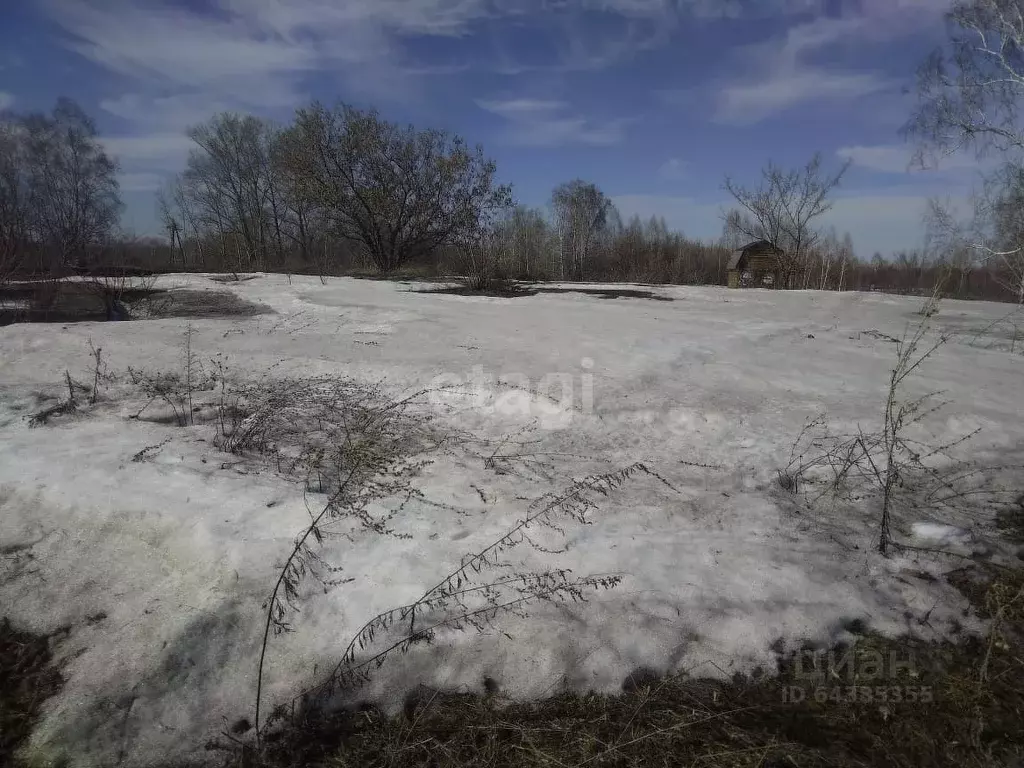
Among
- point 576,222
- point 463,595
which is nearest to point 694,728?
point 463,595

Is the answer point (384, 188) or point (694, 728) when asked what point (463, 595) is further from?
point (384, 188)

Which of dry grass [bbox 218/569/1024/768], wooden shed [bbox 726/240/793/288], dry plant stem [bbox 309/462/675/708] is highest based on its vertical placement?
wooden shed [bbox 726/240/793/288]

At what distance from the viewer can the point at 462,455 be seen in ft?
11.4

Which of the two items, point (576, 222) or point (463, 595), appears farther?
point (576, 222)

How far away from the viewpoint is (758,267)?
21953 millimetres

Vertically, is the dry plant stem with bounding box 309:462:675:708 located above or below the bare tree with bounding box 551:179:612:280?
below

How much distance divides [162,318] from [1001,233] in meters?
19.9

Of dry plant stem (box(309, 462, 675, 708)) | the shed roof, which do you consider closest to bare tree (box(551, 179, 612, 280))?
the shed roof

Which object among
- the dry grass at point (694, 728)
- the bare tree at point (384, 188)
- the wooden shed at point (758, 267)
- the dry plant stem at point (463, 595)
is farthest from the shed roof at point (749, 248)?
the dry grass at point (694, 728)

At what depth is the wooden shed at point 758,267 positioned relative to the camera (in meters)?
21.2

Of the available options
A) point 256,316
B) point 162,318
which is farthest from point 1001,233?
point 162,318

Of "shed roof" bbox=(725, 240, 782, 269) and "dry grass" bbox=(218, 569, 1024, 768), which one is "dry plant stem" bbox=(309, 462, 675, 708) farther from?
"shed roof" bbox=(725, 240, 782, 269)

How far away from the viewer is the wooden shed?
21219 millimetres

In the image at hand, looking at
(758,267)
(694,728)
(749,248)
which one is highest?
(749,248)
